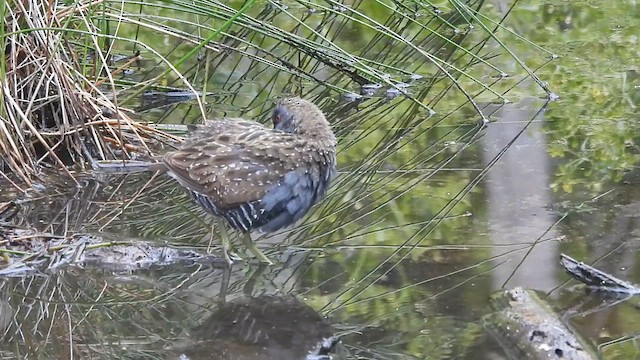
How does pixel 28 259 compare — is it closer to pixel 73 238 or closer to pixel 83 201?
pixel 73 238

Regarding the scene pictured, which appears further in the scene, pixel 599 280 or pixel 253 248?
pixel 253 248

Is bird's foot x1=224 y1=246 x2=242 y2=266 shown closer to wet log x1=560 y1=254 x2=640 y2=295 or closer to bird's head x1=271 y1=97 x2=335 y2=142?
bird's head x1=271 y1=97 x2=335 y2=142

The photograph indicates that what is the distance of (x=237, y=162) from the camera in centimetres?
445

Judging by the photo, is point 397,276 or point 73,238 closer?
point 397,276

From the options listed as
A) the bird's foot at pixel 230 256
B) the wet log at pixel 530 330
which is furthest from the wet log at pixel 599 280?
the bird's foot at pixel 230 256

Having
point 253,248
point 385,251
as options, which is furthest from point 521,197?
point 253,248

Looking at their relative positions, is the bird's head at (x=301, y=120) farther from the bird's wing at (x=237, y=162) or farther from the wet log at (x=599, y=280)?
the wet log at (x=599, y=280)

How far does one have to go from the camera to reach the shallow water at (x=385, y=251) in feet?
12.3

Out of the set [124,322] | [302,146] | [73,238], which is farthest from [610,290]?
[73,238]

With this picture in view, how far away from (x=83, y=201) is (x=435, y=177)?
1.77 meters

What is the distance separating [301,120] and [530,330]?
4.88ft

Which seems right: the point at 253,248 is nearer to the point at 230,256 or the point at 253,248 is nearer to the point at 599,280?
the point at 230,256

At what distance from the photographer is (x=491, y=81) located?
7332mm

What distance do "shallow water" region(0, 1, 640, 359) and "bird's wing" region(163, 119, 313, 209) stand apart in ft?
1.03
